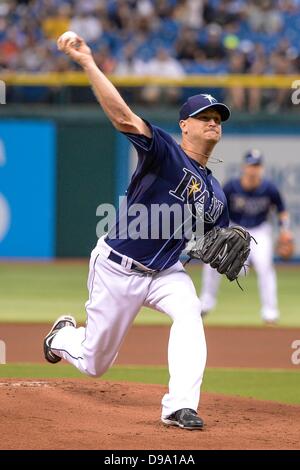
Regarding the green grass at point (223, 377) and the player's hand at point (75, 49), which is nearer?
the player's hand at point (75, 49)

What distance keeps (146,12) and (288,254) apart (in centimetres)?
898

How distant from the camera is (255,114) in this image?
1664 cm

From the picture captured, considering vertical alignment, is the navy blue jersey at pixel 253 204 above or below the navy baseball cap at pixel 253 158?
below

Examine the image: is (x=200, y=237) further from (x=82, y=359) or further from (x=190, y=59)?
(x=190, y=59)

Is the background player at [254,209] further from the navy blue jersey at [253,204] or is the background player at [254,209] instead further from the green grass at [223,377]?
the green grass at [223,377]

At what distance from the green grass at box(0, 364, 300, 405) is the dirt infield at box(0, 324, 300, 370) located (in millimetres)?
266

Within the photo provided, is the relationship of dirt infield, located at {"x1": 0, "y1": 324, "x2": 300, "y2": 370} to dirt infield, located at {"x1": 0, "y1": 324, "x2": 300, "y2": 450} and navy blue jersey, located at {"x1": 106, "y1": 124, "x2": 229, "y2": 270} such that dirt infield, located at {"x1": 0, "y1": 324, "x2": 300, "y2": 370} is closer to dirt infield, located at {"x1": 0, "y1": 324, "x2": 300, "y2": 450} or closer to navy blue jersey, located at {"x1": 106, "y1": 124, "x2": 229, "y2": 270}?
dirt infield, located at {"x1": 0, "y1": 324, "x2": 300, "y2": 450}

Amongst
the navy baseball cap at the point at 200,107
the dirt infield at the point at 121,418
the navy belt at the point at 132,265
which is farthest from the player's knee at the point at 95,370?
the navy baseball cap at the point at 200,107

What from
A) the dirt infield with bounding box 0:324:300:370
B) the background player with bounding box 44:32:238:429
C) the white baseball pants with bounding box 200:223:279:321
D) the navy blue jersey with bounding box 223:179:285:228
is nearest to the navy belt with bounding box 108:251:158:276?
the background player with bounding box 44:32:238:429

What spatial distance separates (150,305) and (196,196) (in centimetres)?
71

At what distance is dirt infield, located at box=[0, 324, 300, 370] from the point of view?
8680 millimetres

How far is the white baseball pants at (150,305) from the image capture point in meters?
5.53

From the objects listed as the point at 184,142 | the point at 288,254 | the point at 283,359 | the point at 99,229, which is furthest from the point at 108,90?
the point at 99,229

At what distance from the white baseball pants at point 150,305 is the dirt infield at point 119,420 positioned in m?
0.26
